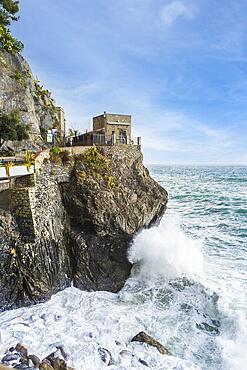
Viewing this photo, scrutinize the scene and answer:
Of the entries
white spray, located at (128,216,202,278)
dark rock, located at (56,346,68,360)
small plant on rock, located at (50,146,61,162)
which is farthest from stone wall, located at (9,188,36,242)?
white spray, located at (128,216,202,278)

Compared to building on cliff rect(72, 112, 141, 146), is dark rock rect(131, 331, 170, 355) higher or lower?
lower

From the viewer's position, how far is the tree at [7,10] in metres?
19.7

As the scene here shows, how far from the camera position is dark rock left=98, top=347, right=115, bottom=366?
7.92 meters

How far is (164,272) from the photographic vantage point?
44.6 feet

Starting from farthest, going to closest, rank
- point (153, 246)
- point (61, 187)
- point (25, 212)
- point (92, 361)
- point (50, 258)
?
point (153, 246)
point (61, 187)
point (50, 258)
point (25, 212)
point (92, 361)

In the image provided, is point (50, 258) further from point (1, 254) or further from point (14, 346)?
point (14, 346)

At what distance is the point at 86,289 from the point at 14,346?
4.37 m

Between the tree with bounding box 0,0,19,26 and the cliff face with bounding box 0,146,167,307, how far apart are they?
12.7m

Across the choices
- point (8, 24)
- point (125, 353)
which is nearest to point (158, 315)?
point (125, 353)

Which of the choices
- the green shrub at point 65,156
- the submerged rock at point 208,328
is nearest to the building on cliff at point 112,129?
the green shrub at point 65,156

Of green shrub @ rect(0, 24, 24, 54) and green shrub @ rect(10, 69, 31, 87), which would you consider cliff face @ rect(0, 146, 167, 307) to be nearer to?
green shrub @ rect(10, 69, 31, 87)

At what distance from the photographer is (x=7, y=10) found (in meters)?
20.1

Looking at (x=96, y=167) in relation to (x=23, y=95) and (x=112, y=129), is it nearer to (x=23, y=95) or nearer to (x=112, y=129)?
(x=112, y=129)

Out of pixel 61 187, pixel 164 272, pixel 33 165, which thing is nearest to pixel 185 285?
pixel 164 272
